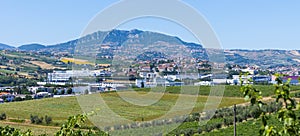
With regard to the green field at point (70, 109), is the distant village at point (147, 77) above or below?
above

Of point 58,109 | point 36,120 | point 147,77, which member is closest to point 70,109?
point 58,109

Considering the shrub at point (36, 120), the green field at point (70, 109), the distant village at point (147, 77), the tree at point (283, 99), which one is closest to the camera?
the tree at point (283, 99)

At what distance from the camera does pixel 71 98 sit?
50562mm

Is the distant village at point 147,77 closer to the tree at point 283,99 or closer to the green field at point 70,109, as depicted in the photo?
the tree at point 283,99

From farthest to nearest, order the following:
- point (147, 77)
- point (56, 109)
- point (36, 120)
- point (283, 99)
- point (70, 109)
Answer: point (56, 109) → point (70, 109) → point (36, 120) → point (147, 77) → point (283, 99)

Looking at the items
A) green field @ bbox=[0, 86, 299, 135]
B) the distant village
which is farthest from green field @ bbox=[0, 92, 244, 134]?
the distant village

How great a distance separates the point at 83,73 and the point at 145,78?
5937 mm

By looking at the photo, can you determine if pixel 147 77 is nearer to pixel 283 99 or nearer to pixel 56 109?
pixel 56 109

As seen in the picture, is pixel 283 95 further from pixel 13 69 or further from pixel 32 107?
pixel 13 69

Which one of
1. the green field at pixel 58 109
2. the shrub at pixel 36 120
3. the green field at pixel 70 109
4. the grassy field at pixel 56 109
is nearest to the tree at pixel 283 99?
the green field at pixel 70 109

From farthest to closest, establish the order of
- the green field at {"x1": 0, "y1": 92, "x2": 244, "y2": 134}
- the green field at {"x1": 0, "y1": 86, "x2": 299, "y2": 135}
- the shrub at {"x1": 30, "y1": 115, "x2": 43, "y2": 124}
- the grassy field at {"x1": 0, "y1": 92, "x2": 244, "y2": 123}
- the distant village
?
the grassy field at {"x1": 0, "y1": 92, "x2": 244, "y2": 123} → the shrub at {"x1": 30, "y1": 115, "x2": 43, "y2": 124} → the green field at {"x1": 0, "y1": 92, "x2": 244, "y2": 134} → the green field at {"x1": 0, "y1": 86, "x2": 299, "y2": 135} → the distant village

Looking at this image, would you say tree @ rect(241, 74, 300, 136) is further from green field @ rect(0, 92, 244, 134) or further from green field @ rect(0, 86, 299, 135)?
green field @ rect(0, 92, 244, 134)

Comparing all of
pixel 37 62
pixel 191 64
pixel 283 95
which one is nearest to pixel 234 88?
pixel 191 64

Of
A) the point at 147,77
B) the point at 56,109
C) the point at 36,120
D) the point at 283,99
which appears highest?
the point at 147,77
